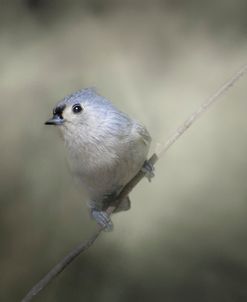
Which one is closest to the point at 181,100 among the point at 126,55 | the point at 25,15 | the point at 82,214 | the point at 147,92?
the point at 147,92

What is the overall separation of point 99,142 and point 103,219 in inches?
9.7

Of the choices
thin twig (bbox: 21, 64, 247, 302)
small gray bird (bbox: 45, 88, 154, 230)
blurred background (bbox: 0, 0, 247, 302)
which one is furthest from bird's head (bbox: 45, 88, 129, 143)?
blurred background (bbox: 0, 0, 247, 302)

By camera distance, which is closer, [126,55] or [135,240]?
[135,240]

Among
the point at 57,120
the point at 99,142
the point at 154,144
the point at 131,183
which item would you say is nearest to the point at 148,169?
the point at 131,183

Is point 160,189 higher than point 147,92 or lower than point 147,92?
lower

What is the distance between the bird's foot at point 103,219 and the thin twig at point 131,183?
0.03 meters

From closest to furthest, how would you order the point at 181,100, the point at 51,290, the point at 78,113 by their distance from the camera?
the point at 78,113, the point at 51,290, the point at 181,100

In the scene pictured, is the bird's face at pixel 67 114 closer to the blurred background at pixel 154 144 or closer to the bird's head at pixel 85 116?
the bird's head at pixel 85 116

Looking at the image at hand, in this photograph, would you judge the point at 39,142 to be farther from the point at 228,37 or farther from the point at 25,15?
the point at 228,37

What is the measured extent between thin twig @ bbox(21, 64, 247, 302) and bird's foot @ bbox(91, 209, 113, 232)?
3cm

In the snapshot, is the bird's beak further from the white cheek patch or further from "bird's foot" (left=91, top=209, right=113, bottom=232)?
"bird's foot" (left=91, top=209, right=113, bottom=232)

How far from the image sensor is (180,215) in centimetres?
177

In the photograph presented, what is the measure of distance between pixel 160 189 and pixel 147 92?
35cm

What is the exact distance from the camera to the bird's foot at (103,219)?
4.39ft
